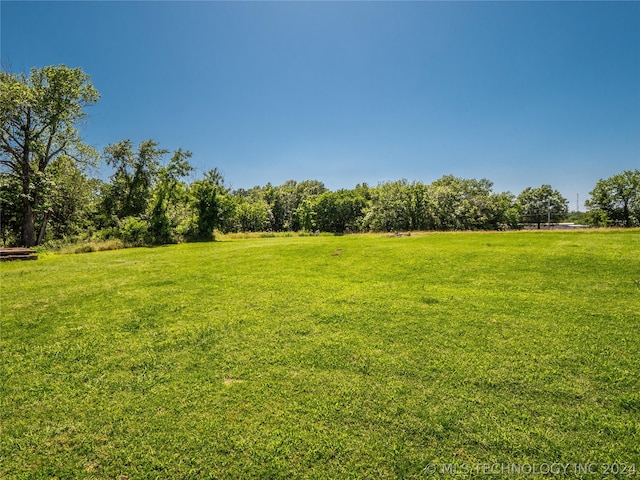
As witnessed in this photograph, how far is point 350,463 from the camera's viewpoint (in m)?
2.85

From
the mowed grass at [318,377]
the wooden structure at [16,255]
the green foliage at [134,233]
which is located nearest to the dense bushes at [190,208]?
the green foliage at [134,233]

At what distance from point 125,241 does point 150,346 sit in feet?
62.3

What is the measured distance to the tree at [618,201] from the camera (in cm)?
5122

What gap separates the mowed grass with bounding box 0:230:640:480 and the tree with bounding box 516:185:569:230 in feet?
296

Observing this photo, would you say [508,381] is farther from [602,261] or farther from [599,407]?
[602,261]

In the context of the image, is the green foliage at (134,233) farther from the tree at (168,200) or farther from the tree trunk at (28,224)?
the tree trunk at (28,224)

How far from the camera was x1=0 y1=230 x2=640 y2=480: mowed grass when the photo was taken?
296 cm

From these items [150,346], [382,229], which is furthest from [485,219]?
[150,346]

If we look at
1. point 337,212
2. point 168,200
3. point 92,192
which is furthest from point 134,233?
point 337,212

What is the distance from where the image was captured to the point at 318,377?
4.17m

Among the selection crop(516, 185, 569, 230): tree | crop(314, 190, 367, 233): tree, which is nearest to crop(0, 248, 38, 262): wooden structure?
crop(314, 190, 367, 233): tree

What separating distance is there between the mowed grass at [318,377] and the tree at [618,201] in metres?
63.3

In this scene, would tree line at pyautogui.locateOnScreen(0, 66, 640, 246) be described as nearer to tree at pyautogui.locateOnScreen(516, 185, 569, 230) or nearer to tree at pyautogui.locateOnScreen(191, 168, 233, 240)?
tree at pyautogui.locateOnScreen(191, 168, 233, 240)

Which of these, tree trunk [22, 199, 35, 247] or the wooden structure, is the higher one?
tree trunk [22, 199, 35, 247]
